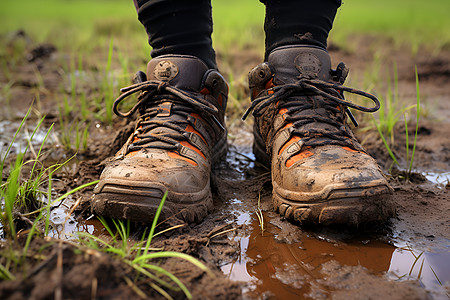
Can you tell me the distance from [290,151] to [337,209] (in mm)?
312

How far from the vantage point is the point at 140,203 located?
110cm

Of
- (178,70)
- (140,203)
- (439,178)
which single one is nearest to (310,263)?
(140,203)

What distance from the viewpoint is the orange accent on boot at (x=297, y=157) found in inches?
50.4

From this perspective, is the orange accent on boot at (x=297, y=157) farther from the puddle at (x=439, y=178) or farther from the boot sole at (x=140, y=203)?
the puddle at (x=439, y=178)

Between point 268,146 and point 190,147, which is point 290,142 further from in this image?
point 190,147

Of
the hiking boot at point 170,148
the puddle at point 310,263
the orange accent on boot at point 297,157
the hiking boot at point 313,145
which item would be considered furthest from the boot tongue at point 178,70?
the puddle at point 310,263

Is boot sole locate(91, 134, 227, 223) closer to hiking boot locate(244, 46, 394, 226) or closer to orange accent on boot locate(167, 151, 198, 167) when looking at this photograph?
orange accent on boot locate(167, 151, 198, 167)

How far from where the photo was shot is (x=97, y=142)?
2.07m

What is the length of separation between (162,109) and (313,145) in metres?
0.64

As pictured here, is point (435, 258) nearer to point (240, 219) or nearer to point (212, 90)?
point (240, 219)

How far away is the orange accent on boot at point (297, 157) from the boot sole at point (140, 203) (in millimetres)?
397

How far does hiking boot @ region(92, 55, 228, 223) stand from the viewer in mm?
1115

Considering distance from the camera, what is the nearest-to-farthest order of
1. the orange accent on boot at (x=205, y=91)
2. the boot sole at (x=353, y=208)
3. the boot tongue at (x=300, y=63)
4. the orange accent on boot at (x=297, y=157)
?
the boot sole at (x=353, y=208), the orange accent on boot at (x=297, y=157), the boot tongue at (x=300, y=63), the orange accent on boot at (x=205, y=91)

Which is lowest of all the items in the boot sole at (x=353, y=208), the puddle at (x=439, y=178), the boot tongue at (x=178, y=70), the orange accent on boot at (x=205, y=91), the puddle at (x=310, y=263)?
the puddle at (x=439, y=178)
